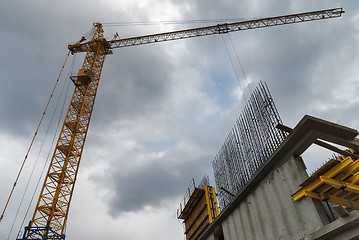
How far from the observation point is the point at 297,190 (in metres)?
6.43

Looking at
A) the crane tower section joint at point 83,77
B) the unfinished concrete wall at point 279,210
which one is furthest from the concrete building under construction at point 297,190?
the crane tower section joint at point 83,77

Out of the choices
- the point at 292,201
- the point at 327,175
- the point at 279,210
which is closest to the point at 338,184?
the point at 327,175

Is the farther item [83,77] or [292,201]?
[83,77]

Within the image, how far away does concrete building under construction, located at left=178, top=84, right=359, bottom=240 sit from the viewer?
5.39 meters

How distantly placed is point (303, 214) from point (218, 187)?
8770mm

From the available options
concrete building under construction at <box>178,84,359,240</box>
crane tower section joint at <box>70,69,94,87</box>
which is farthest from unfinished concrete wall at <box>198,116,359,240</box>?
crane tower section joint at <box>70,69,94,87</box>

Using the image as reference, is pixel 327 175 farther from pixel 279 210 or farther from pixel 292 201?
pixel 279 210

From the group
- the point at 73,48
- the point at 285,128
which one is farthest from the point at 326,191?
the point at 73,48

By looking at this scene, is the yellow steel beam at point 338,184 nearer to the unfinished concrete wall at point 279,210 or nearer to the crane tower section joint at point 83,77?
the unfinished concrete wall at point 279,210

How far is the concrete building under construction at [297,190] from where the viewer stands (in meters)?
5.39

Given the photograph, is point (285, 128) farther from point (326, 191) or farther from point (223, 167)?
point (223, 167)

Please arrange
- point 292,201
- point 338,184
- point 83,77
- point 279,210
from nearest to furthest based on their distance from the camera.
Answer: point 338,184 → point 292,201 → point 279,210 → point 83,77

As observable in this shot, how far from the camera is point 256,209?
8.44 meters

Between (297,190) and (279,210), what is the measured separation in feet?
3.84
